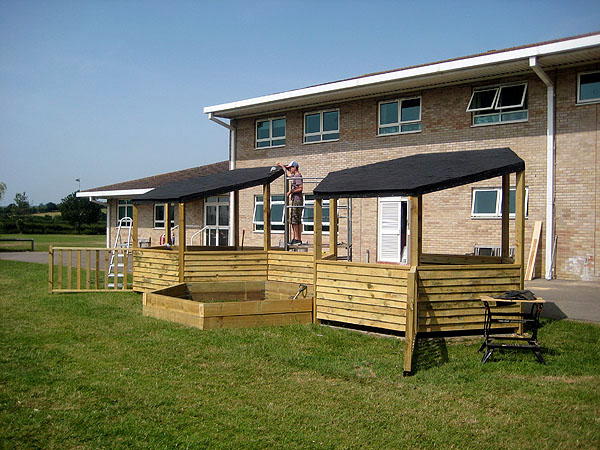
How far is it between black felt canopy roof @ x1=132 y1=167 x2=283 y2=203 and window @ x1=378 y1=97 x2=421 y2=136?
629 centimetres

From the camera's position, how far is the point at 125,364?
622 cm

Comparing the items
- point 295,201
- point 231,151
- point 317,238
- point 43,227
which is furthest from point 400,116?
point 43,227

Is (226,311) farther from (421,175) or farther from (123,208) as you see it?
(123,208)

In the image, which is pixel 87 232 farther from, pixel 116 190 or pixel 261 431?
pixel 261 431

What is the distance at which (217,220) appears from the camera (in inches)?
904

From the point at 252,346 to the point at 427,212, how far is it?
33.1ft

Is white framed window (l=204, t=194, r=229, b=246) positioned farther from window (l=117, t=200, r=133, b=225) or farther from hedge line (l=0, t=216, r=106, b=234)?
hedge line (l=0, t=216, r=106, b=234)

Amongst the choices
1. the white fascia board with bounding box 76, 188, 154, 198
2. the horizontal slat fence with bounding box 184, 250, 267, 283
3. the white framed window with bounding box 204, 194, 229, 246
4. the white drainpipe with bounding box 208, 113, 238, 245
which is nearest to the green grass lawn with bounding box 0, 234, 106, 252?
the white fascia board with bounding box 76, 188, 154, 198

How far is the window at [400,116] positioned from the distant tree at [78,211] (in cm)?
5358

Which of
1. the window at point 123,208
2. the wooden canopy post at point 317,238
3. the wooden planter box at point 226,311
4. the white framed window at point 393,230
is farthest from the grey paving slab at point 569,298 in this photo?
the window at point 123,208

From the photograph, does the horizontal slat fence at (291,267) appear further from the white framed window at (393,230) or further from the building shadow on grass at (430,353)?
the white framed window at (393,230)

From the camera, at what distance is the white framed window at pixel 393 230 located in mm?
16594

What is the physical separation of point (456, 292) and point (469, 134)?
29.2ft

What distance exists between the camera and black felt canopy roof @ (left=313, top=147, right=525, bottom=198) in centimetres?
754
